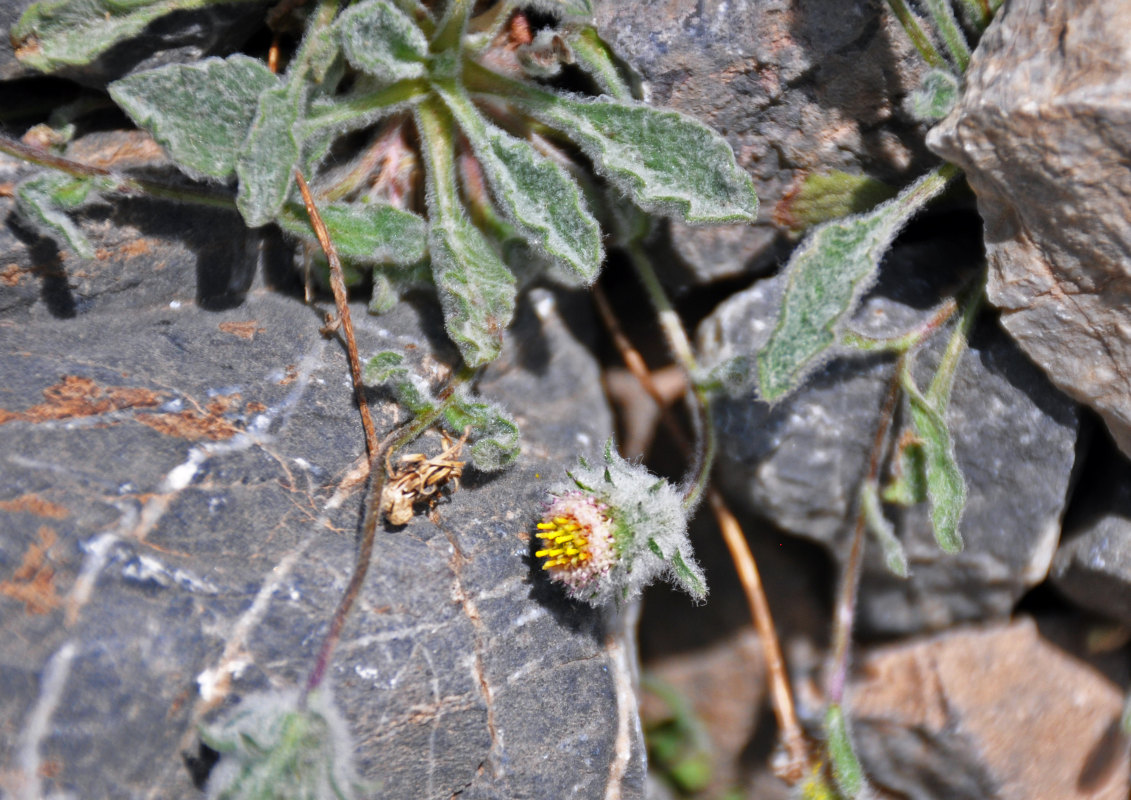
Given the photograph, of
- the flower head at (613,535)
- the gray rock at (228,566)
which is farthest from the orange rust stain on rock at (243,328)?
the flower head at (613,535)

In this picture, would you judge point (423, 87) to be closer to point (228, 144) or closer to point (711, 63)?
point (228, 144)

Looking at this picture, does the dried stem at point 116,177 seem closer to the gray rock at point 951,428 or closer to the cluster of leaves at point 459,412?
the cluster of leaves at point 459,412

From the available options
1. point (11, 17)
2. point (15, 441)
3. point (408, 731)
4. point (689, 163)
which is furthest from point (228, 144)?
point (408, 731)

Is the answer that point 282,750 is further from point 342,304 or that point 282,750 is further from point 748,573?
point 748,573

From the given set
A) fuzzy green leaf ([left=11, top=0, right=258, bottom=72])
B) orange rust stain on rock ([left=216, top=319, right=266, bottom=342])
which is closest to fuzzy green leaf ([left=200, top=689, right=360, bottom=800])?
orange rust stain on rock ([left=216, top=319, right=266, bottom=342])

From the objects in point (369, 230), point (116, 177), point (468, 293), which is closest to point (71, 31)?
point (116, 177)

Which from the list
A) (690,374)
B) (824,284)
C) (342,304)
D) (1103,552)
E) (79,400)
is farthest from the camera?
(690,374)
